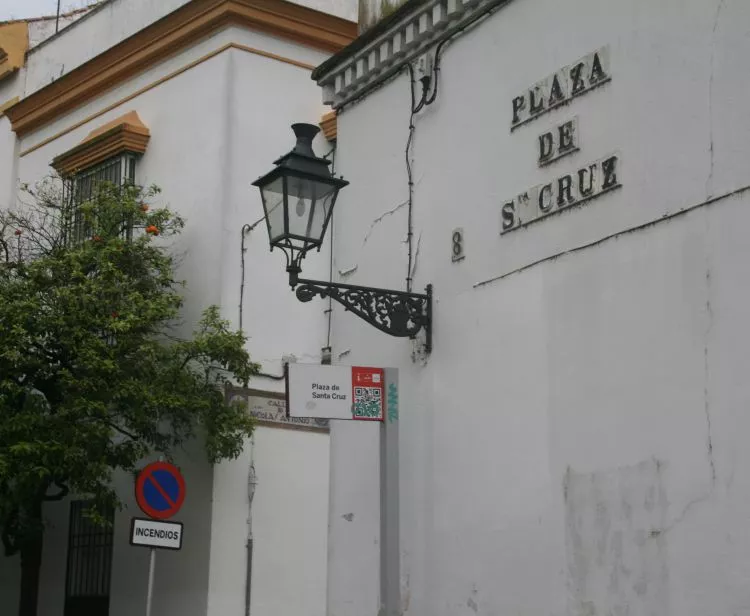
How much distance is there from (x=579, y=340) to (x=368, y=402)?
137cm

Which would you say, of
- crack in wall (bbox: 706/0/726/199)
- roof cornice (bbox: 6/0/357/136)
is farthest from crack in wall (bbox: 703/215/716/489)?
roof cornice (bbox: 6/0/357/136)

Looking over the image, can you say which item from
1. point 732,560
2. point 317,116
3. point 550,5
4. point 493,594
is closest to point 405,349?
point 493,594

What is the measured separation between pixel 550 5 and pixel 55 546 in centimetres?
971

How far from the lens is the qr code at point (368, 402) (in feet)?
24.8

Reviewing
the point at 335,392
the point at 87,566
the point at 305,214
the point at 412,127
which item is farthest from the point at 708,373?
the point at 87,566

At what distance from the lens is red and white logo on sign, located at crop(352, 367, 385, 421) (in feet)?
24.8

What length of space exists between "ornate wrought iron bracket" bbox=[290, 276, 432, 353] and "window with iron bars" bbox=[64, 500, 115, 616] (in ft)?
22.3

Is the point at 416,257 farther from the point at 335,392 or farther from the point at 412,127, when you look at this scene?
the point at 335,392

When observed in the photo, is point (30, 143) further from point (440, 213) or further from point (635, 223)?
point (635, 223)

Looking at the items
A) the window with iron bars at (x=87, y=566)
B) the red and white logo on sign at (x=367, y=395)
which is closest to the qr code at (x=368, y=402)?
the red and white logo on sign at (x=367, y=395)

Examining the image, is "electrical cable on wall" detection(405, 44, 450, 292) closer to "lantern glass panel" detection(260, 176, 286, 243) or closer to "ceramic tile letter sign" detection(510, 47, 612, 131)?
"ceramic tile letter sign" detection(510, 47, 612, 131)

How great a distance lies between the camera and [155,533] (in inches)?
389

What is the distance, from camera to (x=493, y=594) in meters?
7.44

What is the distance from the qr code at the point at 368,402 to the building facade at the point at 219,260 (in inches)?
218
